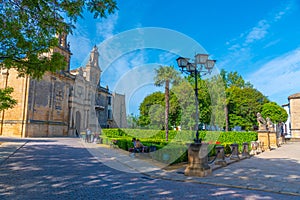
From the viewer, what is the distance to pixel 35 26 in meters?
8.44

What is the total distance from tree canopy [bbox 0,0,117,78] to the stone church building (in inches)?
476

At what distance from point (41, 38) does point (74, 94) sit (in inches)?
1125

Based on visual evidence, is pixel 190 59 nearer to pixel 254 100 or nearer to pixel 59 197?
pixel 59 197

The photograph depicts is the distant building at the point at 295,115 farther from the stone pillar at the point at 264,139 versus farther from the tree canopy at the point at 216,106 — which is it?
the stone pillar at the point at 264,139

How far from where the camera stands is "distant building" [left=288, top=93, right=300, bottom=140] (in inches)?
1761

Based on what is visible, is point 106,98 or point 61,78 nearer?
point 61,78

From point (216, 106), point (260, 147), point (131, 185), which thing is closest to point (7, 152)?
point (131, 185)

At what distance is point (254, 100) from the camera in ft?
Answer: 124

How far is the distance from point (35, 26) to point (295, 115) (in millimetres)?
51444

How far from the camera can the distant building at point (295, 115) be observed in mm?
44719

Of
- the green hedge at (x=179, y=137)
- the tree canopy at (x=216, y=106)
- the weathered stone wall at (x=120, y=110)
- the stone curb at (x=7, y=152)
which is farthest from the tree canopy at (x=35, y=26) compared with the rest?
the weathered stone wall at (x=120, y=110)

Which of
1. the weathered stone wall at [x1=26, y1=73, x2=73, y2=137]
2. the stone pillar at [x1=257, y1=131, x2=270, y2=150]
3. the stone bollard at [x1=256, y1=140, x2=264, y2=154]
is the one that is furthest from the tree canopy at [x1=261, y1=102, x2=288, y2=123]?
the weathered stone wall at [x1=26, y1=73, x2=73, y2=137]

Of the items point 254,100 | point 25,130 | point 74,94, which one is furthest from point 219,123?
point 25,130

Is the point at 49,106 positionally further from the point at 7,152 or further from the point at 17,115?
the point at 7,152
